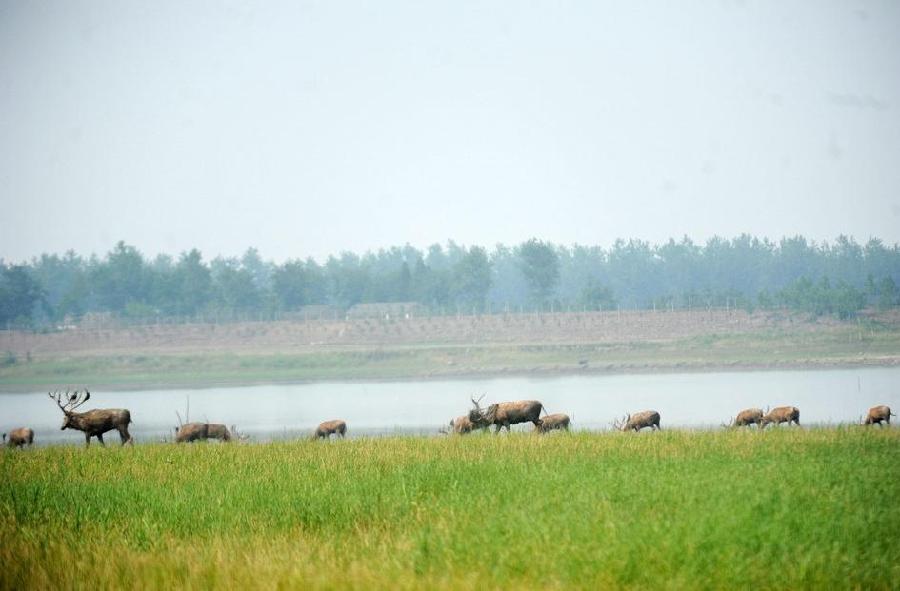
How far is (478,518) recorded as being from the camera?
52.7ft

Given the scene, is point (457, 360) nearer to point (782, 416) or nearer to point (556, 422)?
point (782, 416)

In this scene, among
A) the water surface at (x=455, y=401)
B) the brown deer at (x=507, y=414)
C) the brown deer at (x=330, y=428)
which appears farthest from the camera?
the water surface at (x=455, y=401)

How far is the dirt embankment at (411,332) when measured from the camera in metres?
121

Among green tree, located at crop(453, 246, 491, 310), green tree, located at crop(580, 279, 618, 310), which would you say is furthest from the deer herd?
green tree, located at crop(453, 246, 491, 310)

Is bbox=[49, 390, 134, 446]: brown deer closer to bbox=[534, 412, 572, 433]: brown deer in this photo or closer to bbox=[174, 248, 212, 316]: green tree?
bbox=[534, 412, 572, 433]: brown deer

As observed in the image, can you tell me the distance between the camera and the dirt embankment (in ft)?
397

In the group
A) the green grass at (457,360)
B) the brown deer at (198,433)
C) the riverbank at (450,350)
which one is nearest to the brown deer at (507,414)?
the brown deer at (198,433)

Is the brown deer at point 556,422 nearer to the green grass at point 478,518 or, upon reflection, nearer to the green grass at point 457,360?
the green grass at point 478,518

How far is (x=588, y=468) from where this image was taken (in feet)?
65.5

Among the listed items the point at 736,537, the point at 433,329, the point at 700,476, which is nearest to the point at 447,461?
the point at 700,476

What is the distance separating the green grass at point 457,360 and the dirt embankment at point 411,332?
4.05 m

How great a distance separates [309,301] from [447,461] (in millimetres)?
149663

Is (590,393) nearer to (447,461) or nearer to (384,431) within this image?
(384,431)

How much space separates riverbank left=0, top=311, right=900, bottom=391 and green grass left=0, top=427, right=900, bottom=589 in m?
80.3
